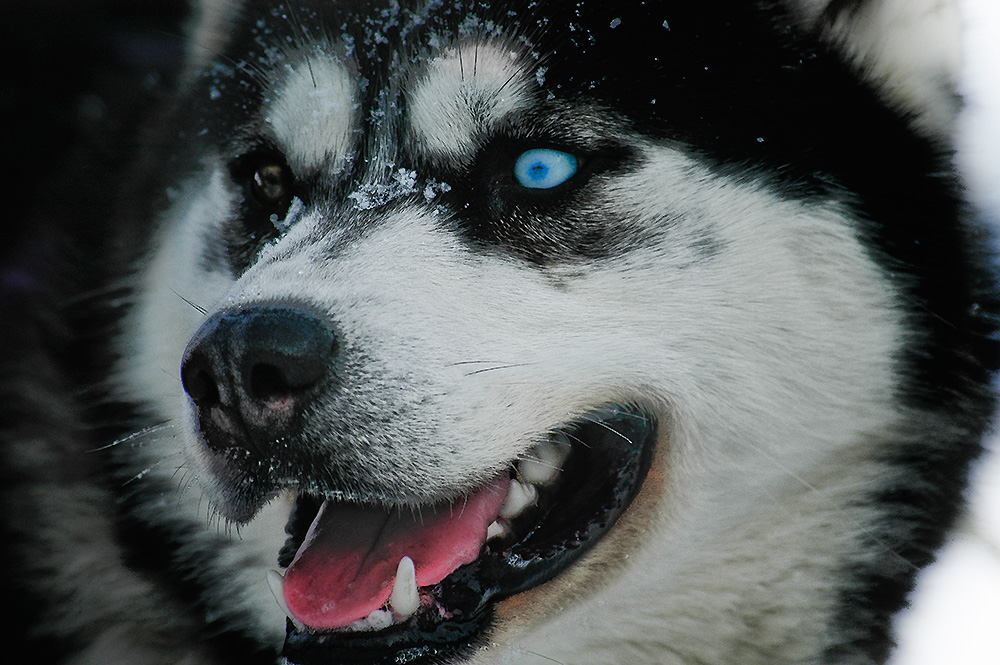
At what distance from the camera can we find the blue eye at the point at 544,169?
103cm

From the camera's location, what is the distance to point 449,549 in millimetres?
970

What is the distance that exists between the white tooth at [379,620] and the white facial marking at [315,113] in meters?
0.59

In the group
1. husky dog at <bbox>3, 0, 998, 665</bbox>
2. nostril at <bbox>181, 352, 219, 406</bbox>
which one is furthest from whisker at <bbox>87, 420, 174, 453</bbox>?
nostril at <bbox>181, 352, 219, 406</bbox>

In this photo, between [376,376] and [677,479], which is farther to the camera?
[677,479]

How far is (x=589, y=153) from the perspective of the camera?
1.01 meters

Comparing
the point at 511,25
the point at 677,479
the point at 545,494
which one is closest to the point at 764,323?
Answer: the point at 677,479

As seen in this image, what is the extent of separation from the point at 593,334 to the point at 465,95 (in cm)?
34

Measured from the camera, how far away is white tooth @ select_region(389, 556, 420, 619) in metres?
0.90

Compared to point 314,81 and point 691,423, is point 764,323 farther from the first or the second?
point 314,81

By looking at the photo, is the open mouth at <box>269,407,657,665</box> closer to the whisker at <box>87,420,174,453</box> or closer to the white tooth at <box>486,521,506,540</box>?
the white tooth at <box>486,521,506,540</box>

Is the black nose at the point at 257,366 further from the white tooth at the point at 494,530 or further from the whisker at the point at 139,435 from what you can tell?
the whisker at the point at 139,435

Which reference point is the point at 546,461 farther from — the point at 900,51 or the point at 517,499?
the point at 900,51

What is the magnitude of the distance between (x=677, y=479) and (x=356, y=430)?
1.46 feet

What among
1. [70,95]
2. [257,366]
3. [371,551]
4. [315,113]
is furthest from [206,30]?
[371,551]
